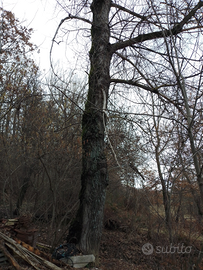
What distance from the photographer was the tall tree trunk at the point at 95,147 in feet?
14.0

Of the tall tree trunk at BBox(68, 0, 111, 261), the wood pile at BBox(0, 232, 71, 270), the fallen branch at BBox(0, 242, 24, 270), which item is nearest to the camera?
the fallen branch at BBox(0, 242, 24, 270)

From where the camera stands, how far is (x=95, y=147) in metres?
4.61

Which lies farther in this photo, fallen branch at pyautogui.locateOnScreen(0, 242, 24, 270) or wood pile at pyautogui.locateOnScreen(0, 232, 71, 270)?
wood pile at pyautogui.locateOnScreen(0, 232, 71, 270)

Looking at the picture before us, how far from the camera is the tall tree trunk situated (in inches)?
168

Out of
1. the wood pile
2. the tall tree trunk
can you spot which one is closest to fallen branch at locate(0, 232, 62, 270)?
the wood pile

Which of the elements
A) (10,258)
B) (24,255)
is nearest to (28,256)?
(24,255)

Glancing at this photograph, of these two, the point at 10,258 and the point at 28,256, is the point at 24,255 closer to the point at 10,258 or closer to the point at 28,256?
the point at 28,256

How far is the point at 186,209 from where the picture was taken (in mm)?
6340

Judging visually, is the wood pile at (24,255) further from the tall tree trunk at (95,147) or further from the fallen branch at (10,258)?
the tall tree trunk at (95,147)

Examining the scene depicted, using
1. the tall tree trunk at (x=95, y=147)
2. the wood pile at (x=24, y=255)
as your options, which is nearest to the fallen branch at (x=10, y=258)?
the wood pile at (x=24, y=255)

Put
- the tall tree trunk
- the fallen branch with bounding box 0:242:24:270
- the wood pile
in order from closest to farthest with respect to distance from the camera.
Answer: the fallen branch with bounding box 0:242:24:270
the wood pile
the tall tree trunk

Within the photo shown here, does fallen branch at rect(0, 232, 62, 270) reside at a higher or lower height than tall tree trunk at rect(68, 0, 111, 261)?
lower

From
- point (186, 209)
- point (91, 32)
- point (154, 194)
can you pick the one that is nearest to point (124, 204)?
point (154, 194)

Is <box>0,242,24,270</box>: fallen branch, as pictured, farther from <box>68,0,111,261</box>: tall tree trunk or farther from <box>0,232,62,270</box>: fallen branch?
<box>68,0,111,261</box>: tall tree trunk
